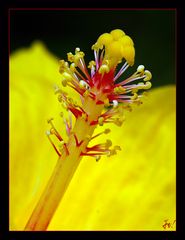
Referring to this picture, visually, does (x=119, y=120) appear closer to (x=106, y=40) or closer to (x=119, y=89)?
(x=119, y=89)

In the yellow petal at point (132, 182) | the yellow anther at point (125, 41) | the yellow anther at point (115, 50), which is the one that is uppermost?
the yellow anther at point (125, 41)

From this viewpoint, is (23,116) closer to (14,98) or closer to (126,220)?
(14,98)

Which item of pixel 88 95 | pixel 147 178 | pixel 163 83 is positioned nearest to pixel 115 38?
pixel 88 95

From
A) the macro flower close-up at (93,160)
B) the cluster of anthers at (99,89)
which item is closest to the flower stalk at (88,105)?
the cluster of anthers at (99,89)

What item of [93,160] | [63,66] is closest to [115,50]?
[63,66]

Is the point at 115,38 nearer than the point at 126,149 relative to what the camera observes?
Yes

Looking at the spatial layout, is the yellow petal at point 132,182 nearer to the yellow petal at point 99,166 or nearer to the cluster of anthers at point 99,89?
the yellow petal at point 99,166

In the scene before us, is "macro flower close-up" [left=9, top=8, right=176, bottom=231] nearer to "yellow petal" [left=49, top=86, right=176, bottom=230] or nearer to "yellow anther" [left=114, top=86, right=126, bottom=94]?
"yellow petal" [left=49, top=86, right=176, bottom=230]

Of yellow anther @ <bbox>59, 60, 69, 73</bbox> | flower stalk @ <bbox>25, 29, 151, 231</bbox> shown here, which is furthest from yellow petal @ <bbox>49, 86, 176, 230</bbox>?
yellow anther @ <bbox>59, 60, 69, 73</bbox>
